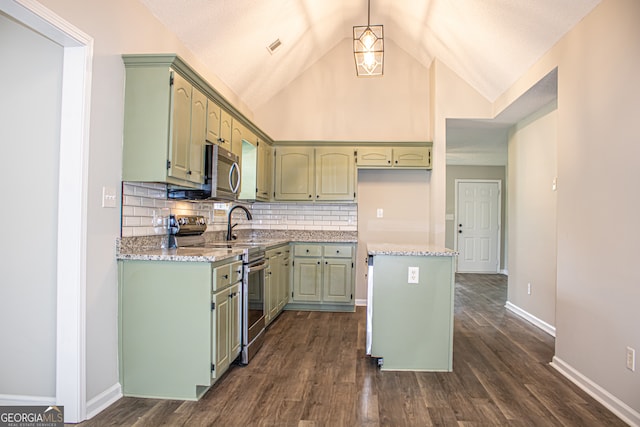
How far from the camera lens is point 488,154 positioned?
6.86 meters

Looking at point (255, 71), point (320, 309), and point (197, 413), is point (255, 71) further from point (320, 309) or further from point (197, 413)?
point (197, 413)

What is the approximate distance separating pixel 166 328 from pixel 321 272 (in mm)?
2393

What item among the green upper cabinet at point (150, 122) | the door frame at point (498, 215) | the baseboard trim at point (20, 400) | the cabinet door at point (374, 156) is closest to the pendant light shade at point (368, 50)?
the cabinet door at point (374, 156)

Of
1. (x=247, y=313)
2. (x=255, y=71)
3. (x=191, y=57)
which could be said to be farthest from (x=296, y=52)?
(x=247, y=313)

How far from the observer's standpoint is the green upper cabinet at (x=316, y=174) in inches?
179

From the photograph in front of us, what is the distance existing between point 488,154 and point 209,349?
640 cm

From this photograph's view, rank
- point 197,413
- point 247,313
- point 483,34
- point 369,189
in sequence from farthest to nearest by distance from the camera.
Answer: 1. point 369,189
2. point 483,34
3. point 247,313
4. point 197,413

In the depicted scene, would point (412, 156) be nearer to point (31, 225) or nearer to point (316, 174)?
point (316, 174)

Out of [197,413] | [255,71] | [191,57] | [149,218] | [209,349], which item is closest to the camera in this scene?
[197,413]

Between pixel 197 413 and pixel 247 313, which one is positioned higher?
pixel 247 313

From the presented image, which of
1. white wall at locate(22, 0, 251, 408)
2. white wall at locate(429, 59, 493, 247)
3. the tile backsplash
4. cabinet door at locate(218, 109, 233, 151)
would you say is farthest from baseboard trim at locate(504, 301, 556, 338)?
white wall at locate(22, 0, 251, 408)

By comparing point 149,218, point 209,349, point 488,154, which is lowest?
point 209,349

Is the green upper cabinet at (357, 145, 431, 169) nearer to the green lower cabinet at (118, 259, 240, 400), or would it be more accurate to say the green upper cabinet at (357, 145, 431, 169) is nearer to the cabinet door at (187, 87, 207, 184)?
the cabinet door at (187, 87, 207, 184)

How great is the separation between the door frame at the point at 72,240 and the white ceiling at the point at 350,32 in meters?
0.87
